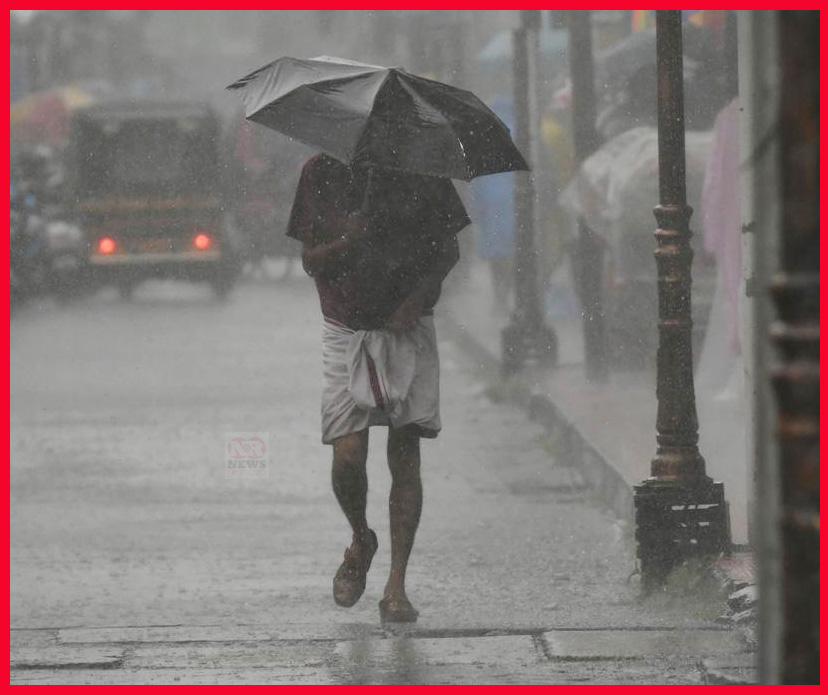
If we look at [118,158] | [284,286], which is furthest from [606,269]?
[118,158]

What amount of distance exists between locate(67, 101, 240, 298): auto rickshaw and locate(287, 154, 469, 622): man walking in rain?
16.8 meters

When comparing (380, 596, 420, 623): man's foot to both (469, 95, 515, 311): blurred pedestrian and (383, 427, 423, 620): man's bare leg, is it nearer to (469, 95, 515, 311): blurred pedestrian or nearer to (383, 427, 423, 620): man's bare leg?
(383, 427, 423, 620): man's bare leg

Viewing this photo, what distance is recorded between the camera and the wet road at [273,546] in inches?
224

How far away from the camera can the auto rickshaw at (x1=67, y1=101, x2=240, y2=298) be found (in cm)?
2425

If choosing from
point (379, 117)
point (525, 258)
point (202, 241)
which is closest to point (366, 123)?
point (379, 117)

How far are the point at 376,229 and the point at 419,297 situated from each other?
0.25 meters

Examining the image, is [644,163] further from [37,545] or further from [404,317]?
[404,317]

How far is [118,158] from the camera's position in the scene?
2753 cm

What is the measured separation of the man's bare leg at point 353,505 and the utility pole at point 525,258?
7.82m

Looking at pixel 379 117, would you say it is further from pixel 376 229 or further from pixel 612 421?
pixel 612 421

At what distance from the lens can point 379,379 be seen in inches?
238

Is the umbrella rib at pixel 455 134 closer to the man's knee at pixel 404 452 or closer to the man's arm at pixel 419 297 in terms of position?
the man's arm at pixel 419 297

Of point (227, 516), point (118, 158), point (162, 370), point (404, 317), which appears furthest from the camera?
point (118, 158)

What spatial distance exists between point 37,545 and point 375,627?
2296 mm
